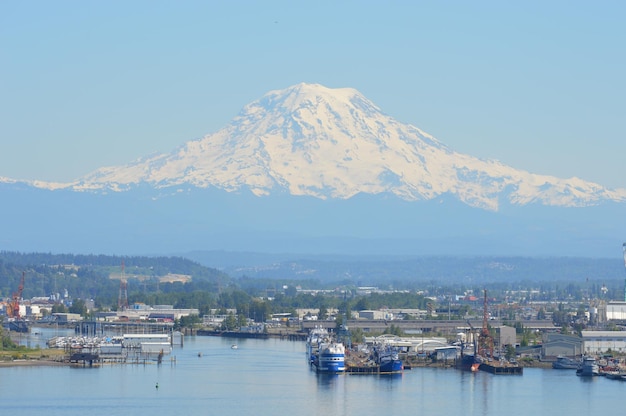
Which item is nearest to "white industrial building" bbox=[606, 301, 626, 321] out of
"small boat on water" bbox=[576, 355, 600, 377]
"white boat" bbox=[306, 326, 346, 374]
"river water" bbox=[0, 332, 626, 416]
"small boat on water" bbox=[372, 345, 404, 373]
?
"river water" bbox=[0, 332, 626, 416]

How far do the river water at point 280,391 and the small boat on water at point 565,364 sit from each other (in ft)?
1.90

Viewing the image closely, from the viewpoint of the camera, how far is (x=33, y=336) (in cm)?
6662

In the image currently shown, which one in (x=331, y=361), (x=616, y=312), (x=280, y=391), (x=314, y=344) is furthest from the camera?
(x=616, y=312)

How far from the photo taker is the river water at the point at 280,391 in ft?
126

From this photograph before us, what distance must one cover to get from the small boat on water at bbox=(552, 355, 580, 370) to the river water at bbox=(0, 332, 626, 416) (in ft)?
1.90

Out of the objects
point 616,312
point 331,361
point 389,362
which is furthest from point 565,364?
point 616,312

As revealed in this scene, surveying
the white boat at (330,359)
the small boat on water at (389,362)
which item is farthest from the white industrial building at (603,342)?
the white boat at (330,359)

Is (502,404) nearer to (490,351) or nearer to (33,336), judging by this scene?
(490,351)

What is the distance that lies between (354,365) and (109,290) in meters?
55.7

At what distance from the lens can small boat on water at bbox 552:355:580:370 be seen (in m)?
50.3

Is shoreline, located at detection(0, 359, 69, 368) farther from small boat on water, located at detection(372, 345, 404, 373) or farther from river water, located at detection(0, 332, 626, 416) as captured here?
small boat on water, located at detection(372, 345, 404, 373)

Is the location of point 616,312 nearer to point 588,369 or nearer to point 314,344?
point 314,344

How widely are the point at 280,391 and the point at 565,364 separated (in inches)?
477

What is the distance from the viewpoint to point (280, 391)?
41969 millimetres
